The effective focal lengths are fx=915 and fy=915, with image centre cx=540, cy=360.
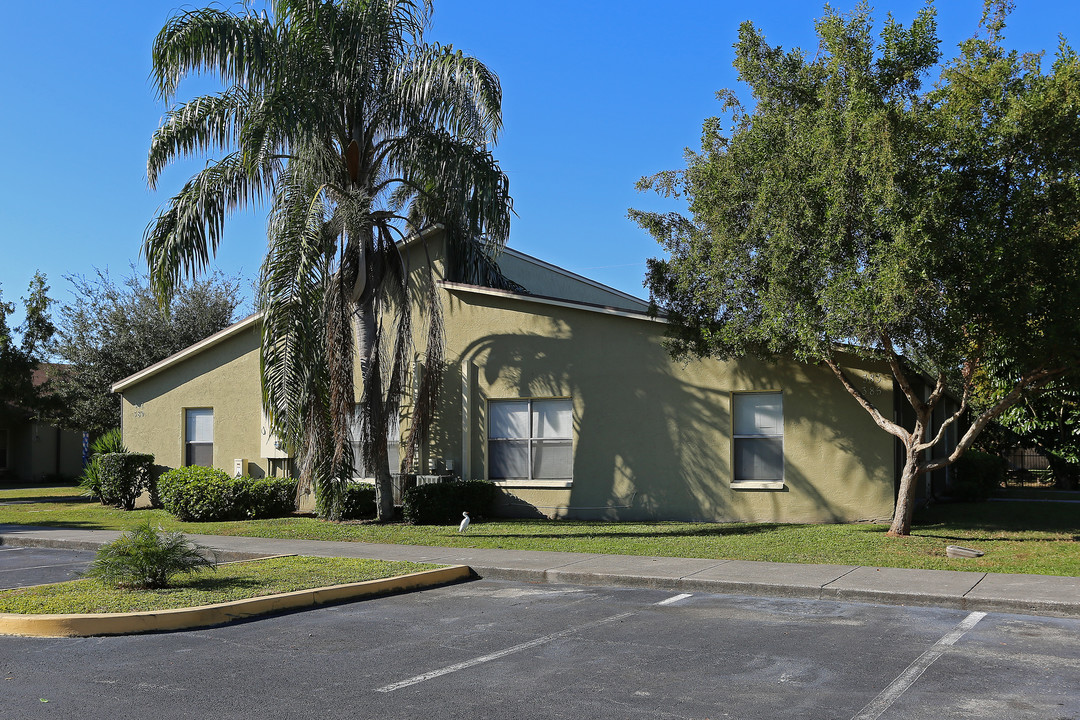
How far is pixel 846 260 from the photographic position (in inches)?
487

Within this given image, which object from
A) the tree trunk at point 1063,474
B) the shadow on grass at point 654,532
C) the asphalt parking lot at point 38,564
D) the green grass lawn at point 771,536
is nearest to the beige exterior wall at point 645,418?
the green grass lawn at point 771,536

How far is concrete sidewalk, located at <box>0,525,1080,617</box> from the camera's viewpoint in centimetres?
920

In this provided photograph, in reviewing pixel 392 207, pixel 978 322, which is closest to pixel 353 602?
pixel 978 322

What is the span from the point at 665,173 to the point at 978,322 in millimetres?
5698

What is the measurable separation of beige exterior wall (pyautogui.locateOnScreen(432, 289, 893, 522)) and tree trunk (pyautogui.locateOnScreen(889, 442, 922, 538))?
1.38m

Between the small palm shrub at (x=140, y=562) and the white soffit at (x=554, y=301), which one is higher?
the white soffit at (x=554, y=301)

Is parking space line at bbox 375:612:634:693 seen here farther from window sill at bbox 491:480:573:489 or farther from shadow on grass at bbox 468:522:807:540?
window sill at bbox 491:480:573:489

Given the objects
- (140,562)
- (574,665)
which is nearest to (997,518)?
(574,665)

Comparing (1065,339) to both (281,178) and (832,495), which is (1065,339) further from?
(281,178)

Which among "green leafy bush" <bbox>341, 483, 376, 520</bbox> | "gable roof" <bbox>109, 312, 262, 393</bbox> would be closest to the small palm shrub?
"green leafy bush" <bbox>341, 483, 376, 520</bbox>

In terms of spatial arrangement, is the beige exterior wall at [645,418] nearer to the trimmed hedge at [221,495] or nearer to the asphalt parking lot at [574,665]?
the trimmed hedge at [221,495]

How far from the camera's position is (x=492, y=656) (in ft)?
24.0

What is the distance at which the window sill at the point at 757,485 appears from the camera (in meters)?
16.0

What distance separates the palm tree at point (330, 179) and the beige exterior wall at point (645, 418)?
1606 mm
